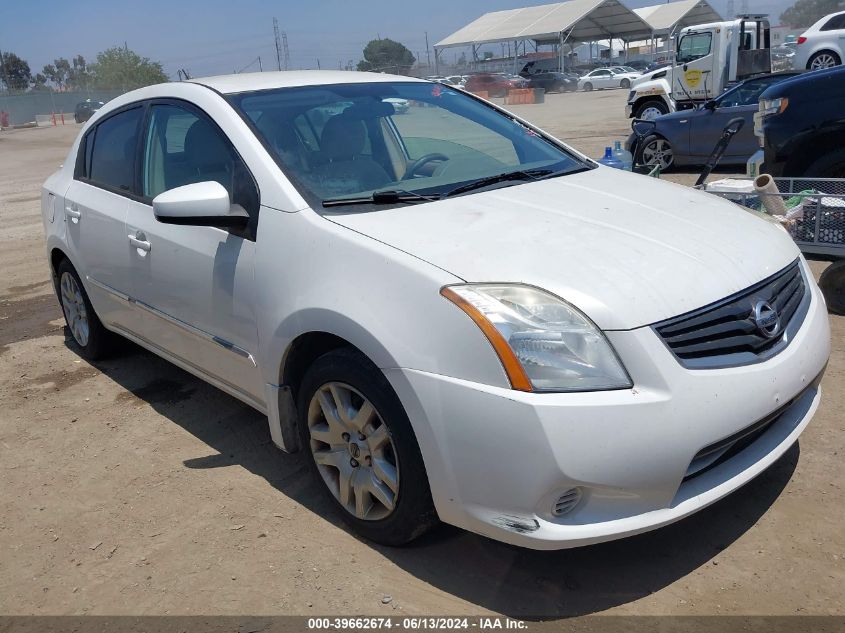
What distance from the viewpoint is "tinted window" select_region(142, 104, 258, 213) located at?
3254 mm

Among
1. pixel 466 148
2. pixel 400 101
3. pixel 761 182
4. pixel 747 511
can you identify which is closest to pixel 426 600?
pixel 747 511

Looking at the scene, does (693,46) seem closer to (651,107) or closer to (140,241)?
(651,107)

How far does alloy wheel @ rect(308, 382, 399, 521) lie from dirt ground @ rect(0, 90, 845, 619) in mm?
193

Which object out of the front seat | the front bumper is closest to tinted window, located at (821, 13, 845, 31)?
the front seat

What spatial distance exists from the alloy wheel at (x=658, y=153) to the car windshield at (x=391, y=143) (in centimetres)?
819

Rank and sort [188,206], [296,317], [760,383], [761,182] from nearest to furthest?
[760,383]
[296,317]
[188,206]
[761,182]

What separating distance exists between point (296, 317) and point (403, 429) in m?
0.62

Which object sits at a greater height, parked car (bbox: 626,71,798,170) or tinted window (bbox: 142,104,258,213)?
tinted window (bbox: 142,104,258,213)

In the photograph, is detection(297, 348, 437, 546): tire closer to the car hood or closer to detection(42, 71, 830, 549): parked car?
detection(42, 71, 830, 549): parked car

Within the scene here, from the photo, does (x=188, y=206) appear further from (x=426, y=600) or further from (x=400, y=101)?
(x=426, y=600)

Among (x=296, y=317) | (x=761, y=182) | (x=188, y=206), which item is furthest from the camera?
(x=761, y=182)

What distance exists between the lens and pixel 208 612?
2.67 metres

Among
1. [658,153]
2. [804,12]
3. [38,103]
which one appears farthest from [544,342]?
[804,12]

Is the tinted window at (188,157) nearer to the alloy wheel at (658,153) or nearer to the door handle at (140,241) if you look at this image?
the door handle at (140,241)
